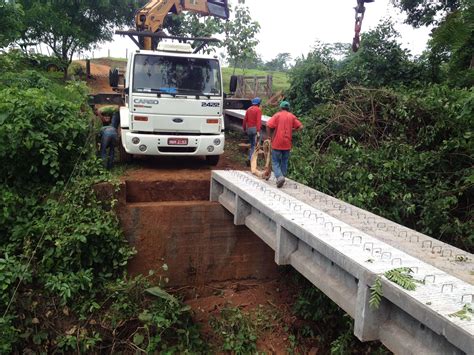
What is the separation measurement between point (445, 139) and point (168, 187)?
500cm

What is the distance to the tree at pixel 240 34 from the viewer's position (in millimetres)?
18734

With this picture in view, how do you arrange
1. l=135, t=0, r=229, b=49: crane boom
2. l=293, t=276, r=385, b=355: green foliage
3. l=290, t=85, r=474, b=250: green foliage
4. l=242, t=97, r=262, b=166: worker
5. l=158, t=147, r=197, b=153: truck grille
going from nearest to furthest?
l=293, t=276, r=385, b=355: green foliage
l=290, t=85, r=474, b=250: green foliage
l=158, t=147, r=197, b=153: truck grille
l=242, t=97, r=262, b=166: worker
l=135, t=0, r=229, b=49: crane boom

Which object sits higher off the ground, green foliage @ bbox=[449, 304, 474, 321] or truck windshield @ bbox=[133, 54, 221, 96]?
truck windshield @ bbox=[133, 54, 221, 96]

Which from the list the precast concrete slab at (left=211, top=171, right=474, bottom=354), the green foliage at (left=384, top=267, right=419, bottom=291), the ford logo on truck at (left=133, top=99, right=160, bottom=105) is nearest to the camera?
the precast concrete slab at (left=211, top=171, right=474, bottom=354)

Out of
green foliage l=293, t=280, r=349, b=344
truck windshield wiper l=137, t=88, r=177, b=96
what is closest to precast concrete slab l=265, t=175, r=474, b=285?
green foliage l=293, t=280, r=349, b=344

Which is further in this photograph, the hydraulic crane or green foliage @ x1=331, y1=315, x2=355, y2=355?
the hydraulic crane

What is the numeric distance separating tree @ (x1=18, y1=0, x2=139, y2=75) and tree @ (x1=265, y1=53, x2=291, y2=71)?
3987cm

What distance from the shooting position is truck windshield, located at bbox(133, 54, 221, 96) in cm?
791

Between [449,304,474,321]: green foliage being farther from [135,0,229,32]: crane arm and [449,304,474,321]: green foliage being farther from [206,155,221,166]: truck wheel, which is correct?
[135,0,229,32]: crane arm

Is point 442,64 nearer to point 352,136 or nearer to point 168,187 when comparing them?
point 352,136

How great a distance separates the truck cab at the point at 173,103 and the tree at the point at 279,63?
52574mm

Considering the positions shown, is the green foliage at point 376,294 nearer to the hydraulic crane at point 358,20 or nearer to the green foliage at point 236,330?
the green foliage at point 236,330

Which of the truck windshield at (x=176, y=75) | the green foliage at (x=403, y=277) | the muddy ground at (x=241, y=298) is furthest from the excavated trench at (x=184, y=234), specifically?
the green foliage at (x=403, y=277)

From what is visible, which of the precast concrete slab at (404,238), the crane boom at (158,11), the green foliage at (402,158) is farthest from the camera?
the crane boom at (158,11)
